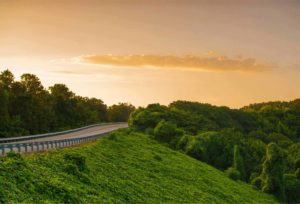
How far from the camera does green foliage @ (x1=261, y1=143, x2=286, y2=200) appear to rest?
75.6m

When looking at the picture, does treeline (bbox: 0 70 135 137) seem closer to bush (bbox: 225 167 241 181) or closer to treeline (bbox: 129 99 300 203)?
treeline (bbox: 129 99 300 203)

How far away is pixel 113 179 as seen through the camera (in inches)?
1494

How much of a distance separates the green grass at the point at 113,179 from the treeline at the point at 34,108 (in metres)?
21.4

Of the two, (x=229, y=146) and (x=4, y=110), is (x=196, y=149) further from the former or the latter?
(x=4, y=110)

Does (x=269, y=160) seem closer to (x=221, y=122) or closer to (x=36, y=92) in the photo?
(x=36, y=92)

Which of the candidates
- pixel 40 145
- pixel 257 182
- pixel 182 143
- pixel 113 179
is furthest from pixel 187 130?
pixel 113 179

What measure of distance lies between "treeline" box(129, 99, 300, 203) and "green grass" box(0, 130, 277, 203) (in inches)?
240

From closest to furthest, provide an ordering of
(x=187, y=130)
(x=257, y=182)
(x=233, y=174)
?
(x=233, y=174), (x=257, y=182), (x=187, y=130)

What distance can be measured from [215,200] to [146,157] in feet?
35.0

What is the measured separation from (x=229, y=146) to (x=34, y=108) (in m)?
30.9

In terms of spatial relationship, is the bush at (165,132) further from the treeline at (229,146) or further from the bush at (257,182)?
the bush at (257,182)

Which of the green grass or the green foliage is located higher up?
the green grass

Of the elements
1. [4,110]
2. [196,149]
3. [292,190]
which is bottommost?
[292,190]

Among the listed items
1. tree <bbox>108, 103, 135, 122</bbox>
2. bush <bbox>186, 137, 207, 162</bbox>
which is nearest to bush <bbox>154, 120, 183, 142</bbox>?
bush <bbox>186, 137, 207, 162</bbox>
